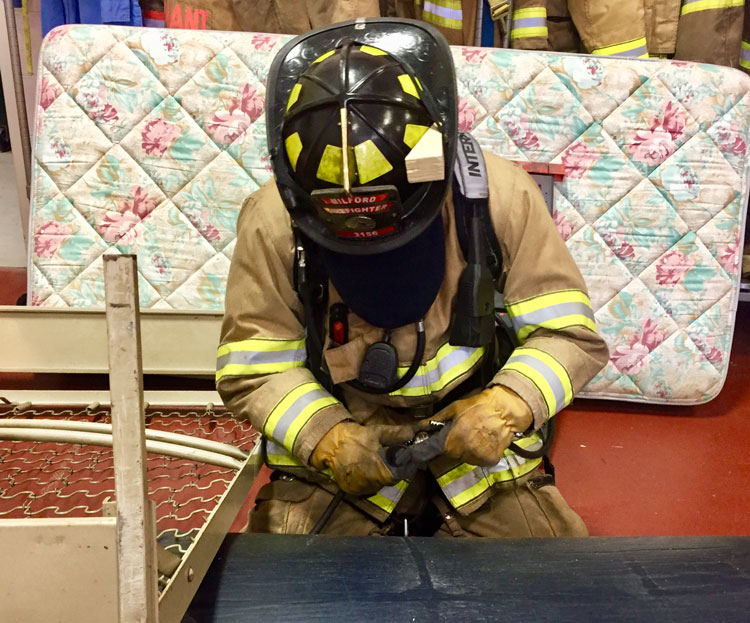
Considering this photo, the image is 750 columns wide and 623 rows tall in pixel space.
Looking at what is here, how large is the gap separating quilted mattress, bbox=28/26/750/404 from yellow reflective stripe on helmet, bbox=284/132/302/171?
0.87 meters

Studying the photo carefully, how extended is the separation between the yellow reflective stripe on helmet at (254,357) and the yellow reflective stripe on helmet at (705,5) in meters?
1.63

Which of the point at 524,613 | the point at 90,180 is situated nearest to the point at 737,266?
the point at 524,613

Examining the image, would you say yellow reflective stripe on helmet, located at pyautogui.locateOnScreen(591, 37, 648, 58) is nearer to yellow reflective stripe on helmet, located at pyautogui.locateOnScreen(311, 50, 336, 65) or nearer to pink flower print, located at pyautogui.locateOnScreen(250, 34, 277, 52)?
pink flower print, located at pyautogui.locateOnScreen(250, 34, 277, 52)

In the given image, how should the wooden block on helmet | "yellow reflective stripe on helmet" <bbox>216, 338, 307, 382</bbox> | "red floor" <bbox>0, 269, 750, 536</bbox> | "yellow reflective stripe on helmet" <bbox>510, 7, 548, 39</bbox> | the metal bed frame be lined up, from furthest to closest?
"yellow reflective stripe on helmet" <bbox>510, 7, 548, 39</bbox>
"red floor" <bbox>0, 269, 750, 536</bbox>
"yellow reflective stripe on helmet" <bbox>216, 338, 307, 382</bbox>
the wooden block on helmet
the metal bed frame

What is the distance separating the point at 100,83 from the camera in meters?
1.69

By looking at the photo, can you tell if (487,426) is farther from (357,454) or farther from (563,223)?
(563,223)

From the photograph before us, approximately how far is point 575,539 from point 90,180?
1.59 meters

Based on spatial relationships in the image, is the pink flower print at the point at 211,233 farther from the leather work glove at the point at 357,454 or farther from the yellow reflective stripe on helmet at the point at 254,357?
the leather work glove at the point at 357,454

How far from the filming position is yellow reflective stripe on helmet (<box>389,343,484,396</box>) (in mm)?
1021

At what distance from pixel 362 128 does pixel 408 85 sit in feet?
0.34

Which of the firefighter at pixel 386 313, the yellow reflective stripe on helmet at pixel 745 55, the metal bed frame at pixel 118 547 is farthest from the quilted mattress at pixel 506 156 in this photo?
the metal bed frame at pixel 118 547

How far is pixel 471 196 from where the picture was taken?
3.09 ft

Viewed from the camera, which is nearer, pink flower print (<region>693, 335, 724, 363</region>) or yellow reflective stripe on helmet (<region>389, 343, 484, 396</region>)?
yellow reflective stripe on helmet (<region>389, 343, 484, 396</region>)

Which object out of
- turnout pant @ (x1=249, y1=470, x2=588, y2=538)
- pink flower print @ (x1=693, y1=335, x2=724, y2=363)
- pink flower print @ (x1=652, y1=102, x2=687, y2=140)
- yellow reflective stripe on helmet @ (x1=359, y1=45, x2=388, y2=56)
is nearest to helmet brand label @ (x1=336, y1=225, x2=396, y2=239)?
yellow reflective stripe on helmet @ (x1=359, y1=45, x2=388, y2=56)
